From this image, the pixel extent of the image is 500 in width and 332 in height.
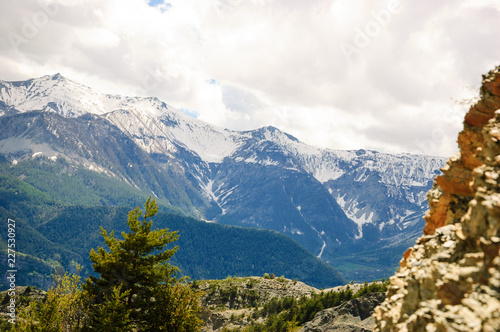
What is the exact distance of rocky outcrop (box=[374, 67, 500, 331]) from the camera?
14.6 m

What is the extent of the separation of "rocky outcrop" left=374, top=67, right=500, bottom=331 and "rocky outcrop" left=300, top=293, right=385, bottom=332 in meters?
49.5

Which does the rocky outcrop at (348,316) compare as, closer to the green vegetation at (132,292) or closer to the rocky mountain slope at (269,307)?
the rocky mountain slope at (269,307)

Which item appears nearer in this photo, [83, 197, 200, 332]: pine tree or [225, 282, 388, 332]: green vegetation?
[83, 197, 200, 332]: pine tree

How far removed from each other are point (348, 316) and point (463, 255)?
61.7 metres

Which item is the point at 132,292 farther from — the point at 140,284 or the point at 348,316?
the point at 348,316

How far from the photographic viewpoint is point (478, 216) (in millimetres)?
16328

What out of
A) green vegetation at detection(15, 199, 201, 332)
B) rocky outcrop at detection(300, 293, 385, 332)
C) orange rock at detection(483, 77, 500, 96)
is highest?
orange rock at detection(483, 77, 500, 96)

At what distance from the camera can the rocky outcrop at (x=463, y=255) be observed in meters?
14.6

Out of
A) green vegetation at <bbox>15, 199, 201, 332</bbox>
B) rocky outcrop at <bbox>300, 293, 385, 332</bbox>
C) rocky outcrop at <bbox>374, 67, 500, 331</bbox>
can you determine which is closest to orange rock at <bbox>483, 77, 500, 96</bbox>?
rocky outcrop at <bbox>374, 67, 500, 331</bbox>

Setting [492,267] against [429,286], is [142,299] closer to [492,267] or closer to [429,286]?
[429,286]

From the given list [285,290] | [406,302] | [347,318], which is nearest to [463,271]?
[406,302]

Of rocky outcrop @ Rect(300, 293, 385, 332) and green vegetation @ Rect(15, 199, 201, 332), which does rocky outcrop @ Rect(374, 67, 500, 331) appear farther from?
rocky outcrop @ Rect(300, 293, 385, 332)

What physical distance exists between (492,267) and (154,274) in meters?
28.5

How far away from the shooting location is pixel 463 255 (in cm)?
1720
